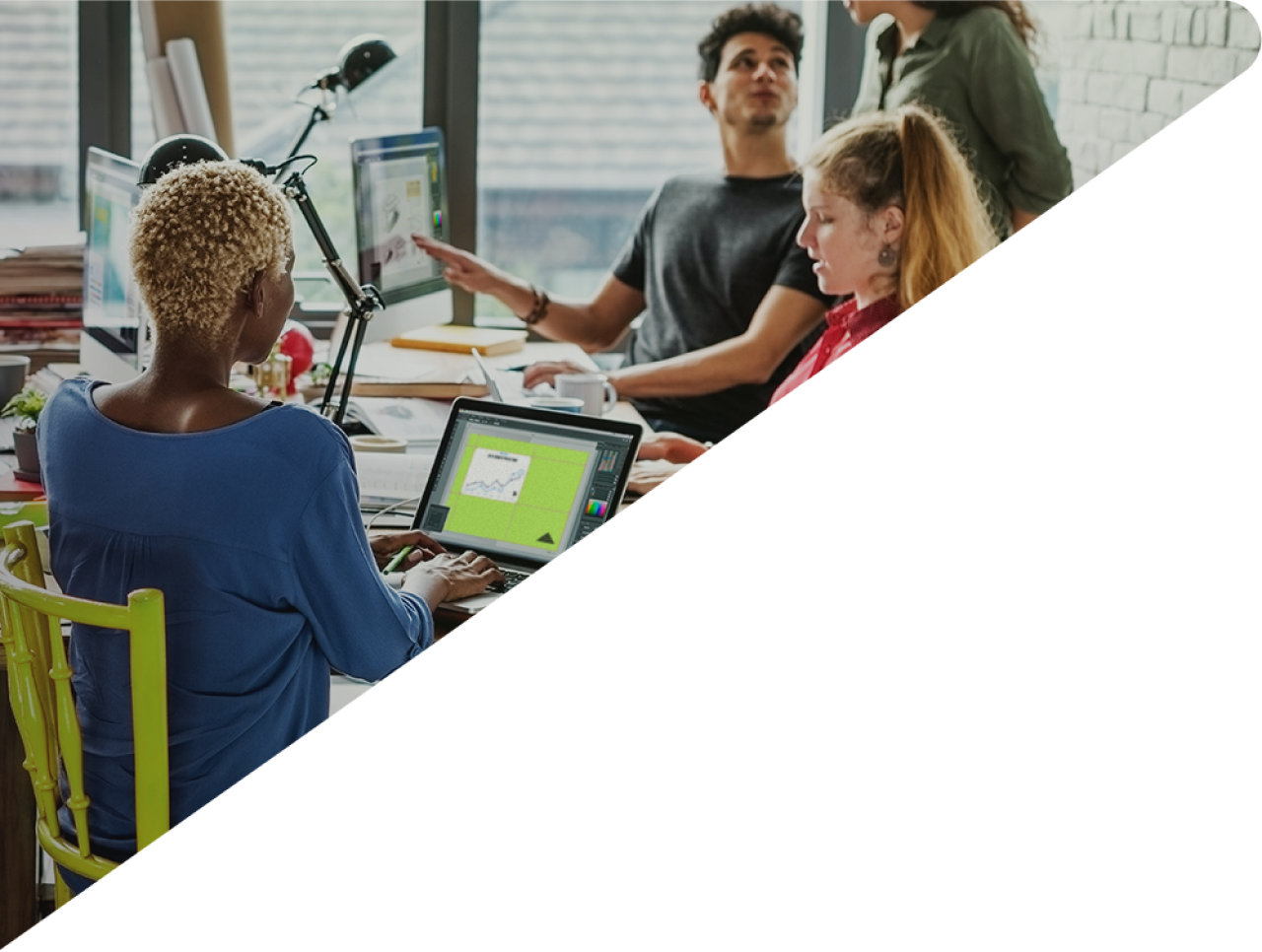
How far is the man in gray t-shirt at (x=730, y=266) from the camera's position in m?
2.95

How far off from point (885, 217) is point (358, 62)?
1.12 meters

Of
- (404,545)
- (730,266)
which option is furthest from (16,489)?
(730,266)

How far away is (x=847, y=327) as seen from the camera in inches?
90.7

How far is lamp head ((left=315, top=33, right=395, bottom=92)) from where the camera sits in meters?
Answer: 2.80

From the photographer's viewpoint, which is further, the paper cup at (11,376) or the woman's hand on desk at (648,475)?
the paper cup at (11,376)

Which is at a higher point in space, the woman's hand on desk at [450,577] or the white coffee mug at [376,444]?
the white coffee mug at [376,444]

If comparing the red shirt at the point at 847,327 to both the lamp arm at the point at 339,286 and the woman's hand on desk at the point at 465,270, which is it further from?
the woman's hand on desk at the point at 465,270

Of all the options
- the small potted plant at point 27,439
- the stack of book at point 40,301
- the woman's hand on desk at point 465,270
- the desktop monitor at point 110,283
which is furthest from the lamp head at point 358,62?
the small potted plant at point 27,439

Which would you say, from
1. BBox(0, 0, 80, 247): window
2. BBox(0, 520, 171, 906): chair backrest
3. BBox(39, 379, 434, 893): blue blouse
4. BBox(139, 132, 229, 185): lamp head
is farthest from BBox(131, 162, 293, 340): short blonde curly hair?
BBox(0, 0, 80, 247): window

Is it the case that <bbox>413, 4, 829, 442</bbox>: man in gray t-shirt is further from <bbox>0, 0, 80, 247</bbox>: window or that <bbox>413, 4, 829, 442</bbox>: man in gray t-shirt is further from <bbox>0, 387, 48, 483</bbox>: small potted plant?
<bbox>0, 0, 80, 247</bbox>: window

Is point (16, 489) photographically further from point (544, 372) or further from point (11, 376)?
point (544, 372)

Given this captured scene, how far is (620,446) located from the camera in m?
1.95

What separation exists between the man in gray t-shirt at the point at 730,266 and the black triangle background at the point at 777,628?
236cm

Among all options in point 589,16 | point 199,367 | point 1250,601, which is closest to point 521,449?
point 199,367
